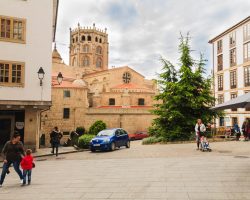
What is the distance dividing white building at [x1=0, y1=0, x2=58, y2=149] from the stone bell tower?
6952 centimetres

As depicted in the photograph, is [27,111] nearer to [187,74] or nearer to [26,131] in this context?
[26,131]

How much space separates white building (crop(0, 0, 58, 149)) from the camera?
57.6 feet

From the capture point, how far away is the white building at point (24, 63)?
17.5 m

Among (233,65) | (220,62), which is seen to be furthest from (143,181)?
(220,62)

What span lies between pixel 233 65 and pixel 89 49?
5560 centimetres

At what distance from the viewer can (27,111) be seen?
62.5ft

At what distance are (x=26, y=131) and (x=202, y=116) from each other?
13.8 meters

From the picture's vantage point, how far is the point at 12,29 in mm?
17922

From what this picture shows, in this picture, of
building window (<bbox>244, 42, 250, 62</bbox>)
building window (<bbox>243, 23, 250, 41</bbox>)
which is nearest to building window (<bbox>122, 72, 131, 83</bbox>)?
building window (<bbox>244, 42, 250, 62</bbox>)

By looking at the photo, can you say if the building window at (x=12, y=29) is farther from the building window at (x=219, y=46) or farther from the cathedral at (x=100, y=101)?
the building window at (x=219, y=46)

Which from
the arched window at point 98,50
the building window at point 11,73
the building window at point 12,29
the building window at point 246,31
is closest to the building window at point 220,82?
the building window at point 246,31

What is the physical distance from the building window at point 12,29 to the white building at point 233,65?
3131 cm

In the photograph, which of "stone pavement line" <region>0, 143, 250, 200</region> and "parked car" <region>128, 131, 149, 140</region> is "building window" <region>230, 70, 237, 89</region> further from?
"stone pavement line" <region>0, 143, 250, 200</region>

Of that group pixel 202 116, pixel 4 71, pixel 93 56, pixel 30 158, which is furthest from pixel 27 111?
pixel 93 56
